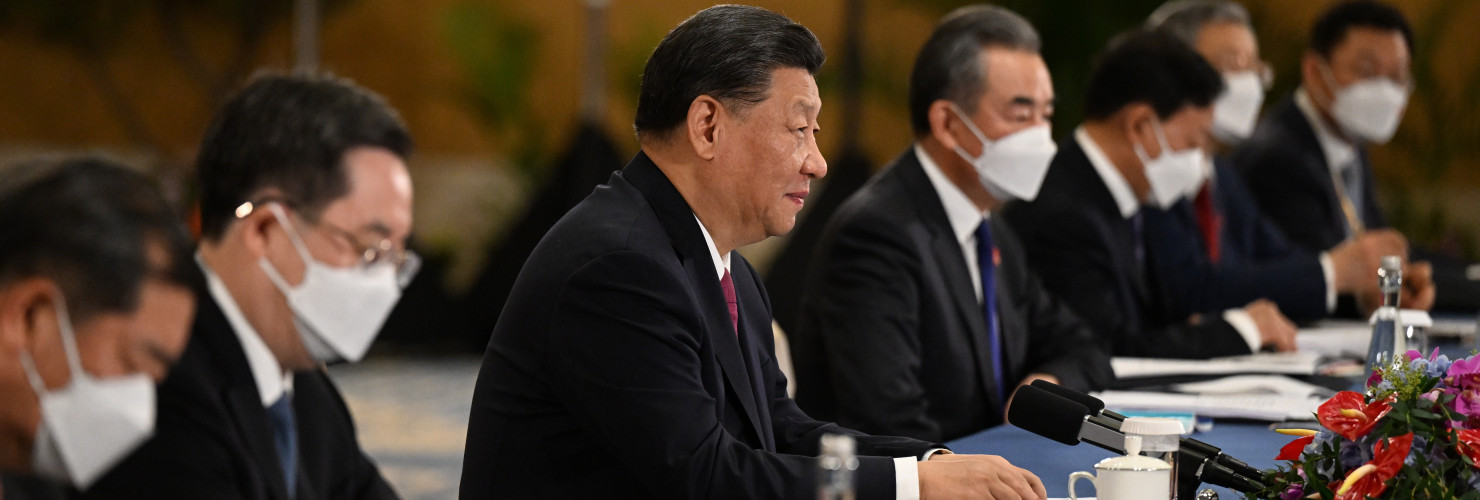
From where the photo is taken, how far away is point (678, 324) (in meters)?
1.96

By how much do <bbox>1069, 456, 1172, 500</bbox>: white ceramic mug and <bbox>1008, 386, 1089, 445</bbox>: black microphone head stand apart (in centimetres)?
19

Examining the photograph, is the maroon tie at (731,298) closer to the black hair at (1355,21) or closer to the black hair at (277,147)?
the black hair at (277,147)

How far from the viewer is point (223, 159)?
2047mm

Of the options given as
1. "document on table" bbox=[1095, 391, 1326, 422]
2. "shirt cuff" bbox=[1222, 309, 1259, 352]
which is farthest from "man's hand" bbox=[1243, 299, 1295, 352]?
"document on table" bbox=[1095, 391, 1326, 422]

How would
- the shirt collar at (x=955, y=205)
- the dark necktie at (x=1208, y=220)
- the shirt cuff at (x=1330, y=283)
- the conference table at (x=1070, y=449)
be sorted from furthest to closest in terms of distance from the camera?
the dark necktie at (x=1208, y=220) → the shirt cuff at (x=1330, y=283) → the shirt collar at (x=955, y=205) → the conference table at (x=1070, y=449)

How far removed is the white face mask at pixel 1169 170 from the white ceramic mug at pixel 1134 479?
2.30 meters

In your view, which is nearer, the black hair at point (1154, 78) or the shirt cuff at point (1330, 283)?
the black hair at point (1154, 78)

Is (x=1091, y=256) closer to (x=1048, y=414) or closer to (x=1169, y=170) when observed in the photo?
(x=1169, y=170)

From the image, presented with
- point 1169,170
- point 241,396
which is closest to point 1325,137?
point 1169,170

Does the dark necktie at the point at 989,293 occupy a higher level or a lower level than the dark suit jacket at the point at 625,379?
lower

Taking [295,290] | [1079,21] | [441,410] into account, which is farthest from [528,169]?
[295,290]

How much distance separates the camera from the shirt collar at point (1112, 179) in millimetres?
3996

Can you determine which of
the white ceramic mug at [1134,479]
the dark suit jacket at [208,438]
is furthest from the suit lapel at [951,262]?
the dark suit jacket at [208,438]

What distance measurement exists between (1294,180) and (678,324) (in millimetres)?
3736
